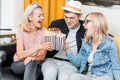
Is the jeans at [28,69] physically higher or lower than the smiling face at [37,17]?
lower

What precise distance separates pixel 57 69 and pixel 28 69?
0.29 meters

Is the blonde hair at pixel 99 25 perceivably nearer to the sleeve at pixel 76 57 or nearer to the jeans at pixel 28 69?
the sleeve at pixel 76 57

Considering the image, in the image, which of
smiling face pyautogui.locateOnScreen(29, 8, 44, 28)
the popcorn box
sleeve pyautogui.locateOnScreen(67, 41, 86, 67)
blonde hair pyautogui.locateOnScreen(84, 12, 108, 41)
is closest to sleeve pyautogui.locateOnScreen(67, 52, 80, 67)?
sleeve pyautogui.locateOnScreen(67, 41, 86, 67)

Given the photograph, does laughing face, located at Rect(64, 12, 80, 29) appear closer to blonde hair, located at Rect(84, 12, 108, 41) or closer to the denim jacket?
blonde hair, located at Rect(84, 12, 108, 41)

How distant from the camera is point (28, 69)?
5.91 feet

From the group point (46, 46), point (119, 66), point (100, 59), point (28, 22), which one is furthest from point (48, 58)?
point (119, 66)

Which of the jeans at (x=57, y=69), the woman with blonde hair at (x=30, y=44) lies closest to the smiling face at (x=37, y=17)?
the woman with blonde hair at (x=30, y=44)

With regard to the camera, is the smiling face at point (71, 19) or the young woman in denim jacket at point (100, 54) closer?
the young woman in denim jacket at point (100, 54)

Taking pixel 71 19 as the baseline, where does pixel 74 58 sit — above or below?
below

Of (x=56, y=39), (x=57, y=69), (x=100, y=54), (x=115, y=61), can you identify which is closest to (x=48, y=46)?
(x=56, y=39)

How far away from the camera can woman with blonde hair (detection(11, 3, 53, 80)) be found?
6.38ft

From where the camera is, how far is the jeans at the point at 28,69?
5.86 ft

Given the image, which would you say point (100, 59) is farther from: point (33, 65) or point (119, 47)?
point (33, 65)

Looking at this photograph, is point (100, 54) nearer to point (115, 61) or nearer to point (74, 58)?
point (115, 61)
